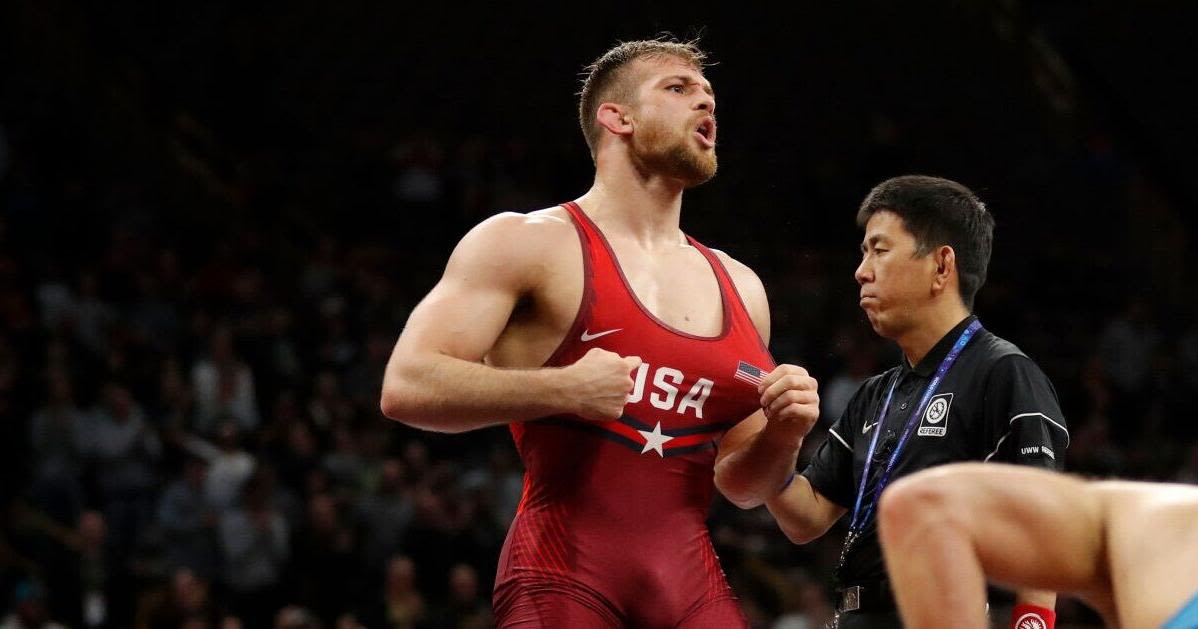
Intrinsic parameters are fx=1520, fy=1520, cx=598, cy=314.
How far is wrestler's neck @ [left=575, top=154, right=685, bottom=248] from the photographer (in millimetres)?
3969

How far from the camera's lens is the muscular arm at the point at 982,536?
1.98m

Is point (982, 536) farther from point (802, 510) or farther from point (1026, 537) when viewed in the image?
point (802, 510)

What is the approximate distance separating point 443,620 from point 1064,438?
249 inches

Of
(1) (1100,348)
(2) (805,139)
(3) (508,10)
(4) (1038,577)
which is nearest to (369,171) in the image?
(3) (508,10)

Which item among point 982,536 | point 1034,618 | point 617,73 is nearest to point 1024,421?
point 1034,618

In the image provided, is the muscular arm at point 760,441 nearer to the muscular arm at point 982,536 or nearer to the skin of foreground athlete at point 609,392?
the skin of foreground athlete at point 609,392

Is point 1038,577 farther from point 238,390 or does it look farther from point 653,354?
point 238,390

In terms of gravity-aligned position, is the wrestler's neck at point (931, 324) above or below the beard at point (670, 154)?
below

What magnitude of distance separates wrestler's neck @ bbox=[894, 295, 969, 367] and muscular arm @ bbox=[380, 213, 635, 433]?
95 centimetres

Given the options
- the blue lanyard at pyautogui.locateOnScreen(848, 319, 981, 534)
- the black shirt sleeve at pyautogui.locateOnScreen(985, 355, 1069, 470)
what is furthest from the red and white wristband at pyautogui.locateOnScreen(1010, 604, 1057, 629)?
the blue lanyard at pyautogui.locateOnScreen(848, 319, 981, 534)

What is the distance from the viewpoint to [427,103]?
51.1 feet

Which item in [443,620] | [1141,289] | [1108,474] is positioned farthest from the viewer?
[1141,289]

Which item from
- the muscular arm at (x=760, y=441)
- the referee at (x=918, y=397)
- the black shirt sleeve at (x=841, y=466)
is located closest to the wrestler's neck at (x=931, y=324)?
the referee at (x=918, y=397)

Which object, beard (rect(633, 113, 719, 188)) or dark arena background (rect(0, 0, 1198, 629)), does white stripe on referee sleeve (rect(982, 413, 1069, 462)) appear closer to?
beard (rect(633, 113, 719, 188))
